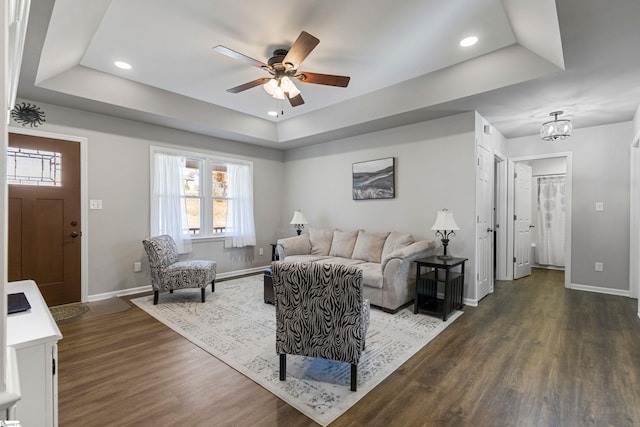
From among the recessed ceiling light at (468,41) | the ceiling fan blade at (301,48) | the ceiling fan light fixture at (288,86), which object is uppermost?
the recessed ceiling light at (468,41)

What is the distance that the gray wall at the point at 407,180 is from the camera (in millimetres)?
3896

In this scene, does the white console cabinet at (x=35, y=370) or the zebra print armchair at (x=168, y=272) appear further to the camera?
the zebra print armchair at (x=168, y=272)

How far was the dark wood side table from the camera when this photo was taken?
3.39 meters

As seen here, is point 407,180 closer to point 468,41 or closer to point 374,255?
point 374,255

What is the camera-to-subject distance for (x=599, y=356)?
2484 millimetres

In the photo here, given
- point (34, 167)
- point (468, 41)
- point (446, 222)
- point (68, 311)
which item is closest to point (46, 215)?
point (34, 167)

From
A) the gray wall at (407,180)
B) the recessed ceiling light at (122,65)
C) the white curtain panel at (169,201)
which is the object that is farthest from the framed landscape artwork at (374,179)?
the recessed ceiling light at (122,65)

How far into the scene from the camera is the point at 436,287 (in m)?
3.85

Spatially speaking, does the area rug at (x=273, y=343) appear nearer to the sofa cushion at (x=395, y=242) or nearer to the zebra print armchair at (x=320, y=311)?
the zebra print armchair at (x=320, y=311)

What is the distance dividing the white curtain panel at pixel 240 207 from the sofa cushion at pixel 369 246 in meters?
2.19

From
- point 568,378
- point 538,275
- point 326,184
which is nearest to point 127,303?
point 326,184

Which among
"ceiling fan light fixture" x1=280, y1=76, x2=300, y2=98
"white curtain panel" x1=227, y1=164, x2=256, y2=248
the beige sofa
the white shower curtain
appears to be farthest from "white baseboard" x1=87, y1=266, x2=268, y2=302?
the white shower curtain

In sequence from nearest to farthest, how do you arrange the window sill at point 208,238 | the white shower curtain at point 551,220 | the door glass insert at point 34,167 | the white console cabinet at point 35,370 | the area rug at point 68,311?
the white console cabinet at point 35,370, the area rug at point 68,311, the door glass insert at point 34,167, the window sill at point 208,238, the white shower curtain at point 551,220

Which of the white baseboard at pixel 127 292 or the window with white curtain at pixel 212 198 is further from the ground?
the window with white curtain at pixel 212 198
